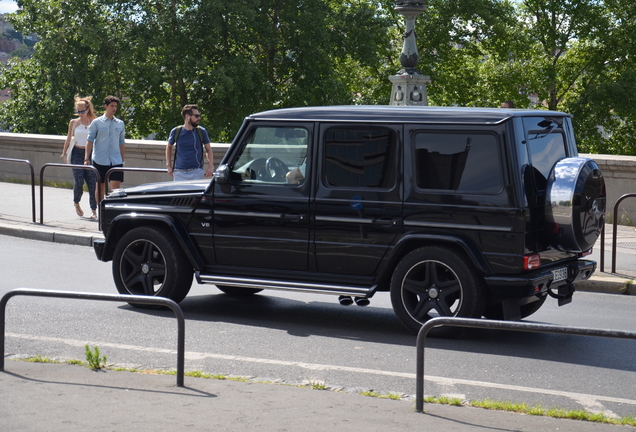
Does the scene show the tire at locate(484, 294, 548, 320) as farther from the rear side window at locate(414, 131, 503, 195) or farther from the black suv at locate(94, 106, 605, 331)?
the rear side window at locate(414, 131, 503, 195)

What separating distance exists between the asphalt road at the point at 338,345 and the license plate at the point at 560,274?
49 centimetres

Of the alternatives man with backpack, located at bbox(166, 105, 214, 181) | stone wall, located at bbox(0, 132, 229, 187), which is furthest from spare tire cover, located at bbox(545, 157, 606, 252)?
stone wall, located at bbox(0, 132, 229, 187)

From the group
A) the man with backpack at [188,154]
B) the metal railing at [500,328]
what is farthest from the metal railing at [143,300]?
the man with backpack at [188,154]

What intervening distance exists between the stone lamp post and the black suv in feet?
35.6

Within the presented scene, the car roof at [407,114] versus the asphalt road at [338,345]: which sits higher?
the car roof at [407,114]

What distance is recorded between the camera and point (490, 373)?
639cm

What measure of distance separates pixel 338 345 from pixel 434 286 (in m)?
0.87

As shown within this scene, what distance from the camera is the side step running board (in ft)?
25.1

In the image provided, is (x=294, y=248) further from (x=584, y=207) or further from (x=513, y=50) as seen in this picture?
(x=513, y=50)

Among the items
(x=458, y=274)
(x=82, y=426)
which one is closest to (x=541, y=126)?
(x=458, y=274)

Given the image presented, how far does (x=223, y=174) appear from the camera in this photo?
8078mm

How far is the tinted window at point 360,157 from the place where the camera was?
7.62m

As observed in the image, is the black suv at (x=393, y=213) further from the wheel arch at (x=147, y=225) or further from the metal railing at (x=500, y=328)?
the metal railing at (x=500, y=328)

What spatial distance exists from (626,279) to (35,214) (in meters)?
8.91
